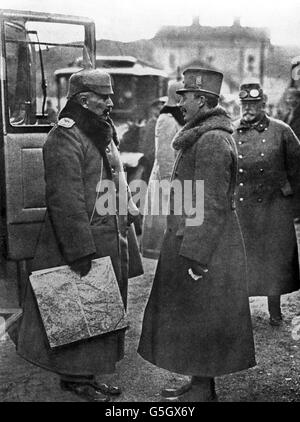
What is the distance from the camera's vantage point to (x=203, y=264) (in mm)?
2936

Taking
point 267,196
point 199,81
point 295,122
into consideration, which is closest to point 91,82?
point 199,81

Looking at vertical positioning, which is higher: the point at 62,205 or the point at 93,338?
the point at 62,205

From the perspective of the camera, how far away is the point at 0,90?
3.88 metres

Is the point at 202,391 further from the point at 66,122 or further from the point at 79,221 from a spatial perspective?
the point at 66,122

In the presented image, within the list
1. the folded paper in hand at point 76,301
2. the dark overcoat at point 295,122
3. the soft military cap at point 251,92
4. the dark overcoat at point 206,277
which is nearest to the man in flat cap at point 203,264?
the dark overcoat at point 206,277

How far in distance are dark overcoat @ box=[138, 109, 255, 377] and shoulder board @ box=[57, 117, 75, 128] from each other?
62 cm

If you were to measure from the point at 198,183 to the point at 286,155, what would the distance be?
166cm

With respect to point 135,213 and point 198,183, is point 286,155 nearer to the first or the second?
point 135,213

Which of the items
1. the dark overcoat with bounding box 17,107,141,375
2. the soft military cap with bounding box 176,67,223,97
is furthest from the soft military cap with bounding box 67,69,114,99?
the soft military cap with bounding box 176,67,223,97

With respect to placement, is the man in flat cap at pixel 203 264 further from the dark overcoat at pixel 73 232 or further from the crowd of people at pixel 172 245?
the dark overcoat at pixel 73 232

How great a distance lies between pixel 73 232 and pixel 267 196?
6.25ft

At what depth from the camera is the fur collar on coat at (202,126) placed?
2.97m
